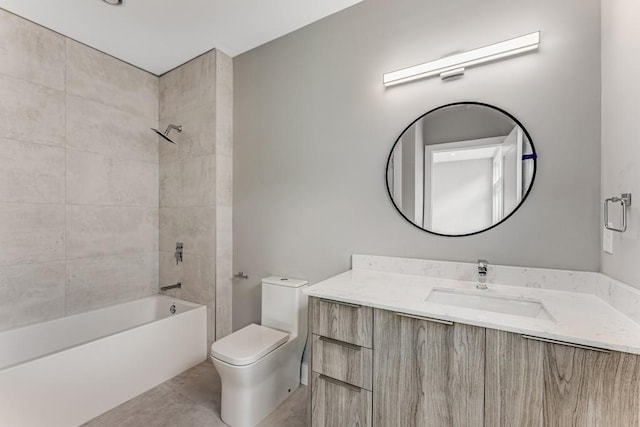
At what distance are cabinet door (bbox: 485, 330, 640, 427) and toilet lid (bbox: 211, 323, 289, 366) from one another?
1.17 meters

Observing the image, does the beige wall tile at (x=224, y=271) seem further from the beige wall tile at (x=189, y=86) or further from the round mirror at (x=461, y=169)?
the round mirror at (x=461, y=169)

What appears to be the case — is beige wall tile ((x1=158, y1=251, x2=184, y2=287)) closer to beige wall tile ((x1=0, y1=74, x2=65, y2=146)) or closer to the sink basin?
beige wall tile ((x1=0, y1=74, x2=65, y2=146))

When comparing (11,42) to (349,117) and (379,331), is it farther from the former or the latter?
(379,331)

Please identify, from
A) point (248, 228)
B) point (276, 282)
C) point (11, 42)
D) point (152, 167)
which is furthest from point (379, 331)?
point (11, 42)

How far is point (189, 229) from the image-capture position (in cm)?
265

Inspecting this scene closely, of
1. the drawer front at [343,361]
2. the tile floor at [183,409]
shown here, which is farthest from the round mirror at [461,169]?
the tile floor at [183,409]

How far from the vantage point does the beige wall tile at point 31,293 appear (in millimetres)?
1976

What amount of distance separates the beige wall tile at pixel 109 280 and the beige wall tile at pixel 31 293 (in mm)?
70

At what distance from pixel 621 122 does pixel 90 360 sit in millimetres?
2999

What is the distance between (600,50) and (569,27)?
0.58ft

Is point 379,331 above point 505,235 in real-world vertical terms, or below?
below

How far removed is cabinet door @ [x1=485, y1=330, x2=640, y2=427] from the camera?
0.86 meters

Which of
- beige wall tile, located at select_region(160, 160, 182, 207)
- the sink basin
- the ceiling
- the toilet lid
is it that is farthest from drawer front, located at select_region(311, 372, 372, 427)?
the ceiling

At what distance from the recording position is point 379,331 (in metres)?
1.25
